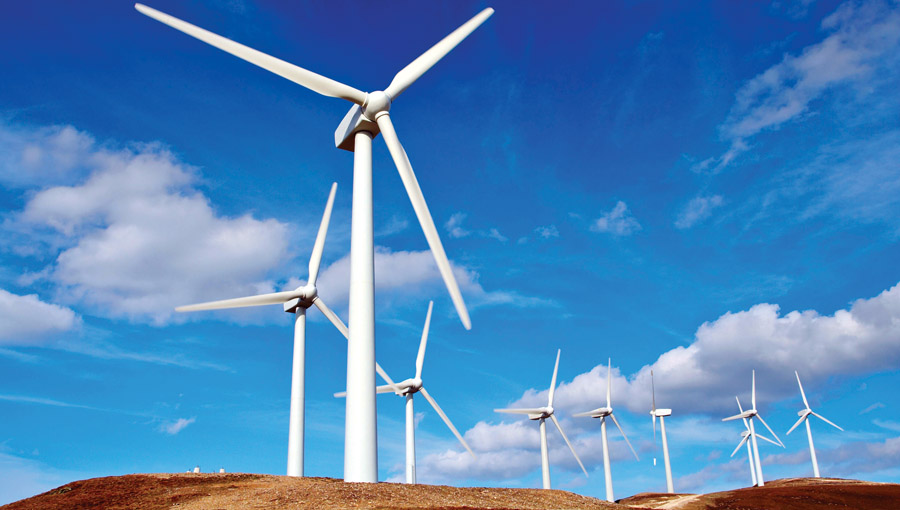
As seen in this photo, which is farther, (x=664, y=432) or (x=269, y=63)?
(x=664, y=432)

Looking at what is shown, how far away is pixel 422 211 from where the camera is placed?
3612 cm

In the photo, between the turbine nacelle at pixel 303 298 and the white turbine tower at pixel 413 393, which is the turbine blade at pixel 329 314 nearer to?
the turbine nacelle at pixel 303 298

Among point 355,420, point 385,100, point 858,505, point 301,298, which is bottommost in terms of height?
point 858,505

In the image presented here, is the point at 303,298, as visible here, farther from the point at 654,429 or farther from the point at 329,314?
the point at 654,429

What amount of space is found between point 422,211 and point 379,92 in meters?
9.28

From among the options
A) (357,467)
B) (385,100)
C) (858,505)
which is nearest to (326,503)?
(357,467)

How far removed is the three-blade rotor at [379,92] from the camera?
3519 centimetres

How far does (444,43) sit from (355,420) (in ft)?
84.2

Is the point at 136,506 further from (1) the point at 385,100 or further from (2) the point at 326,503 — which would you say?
(1) the point at 385,100

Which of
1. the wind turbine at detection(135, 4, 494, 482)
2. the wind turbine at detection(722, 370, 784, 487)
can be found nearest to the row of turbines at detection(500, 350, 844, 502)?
the wind turbine at detection(722, 370, 784, 487)

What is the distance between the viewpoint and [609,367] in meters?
112

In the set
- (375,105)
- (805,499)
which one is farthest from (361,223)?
(805,499)

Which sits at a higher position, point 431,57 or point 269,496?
point 431,57

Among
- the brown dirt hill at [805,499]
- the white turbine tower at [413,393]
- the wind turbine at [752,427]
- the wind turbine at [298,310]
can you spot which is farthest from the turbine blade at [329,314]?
the wind turbine at [752,427]
